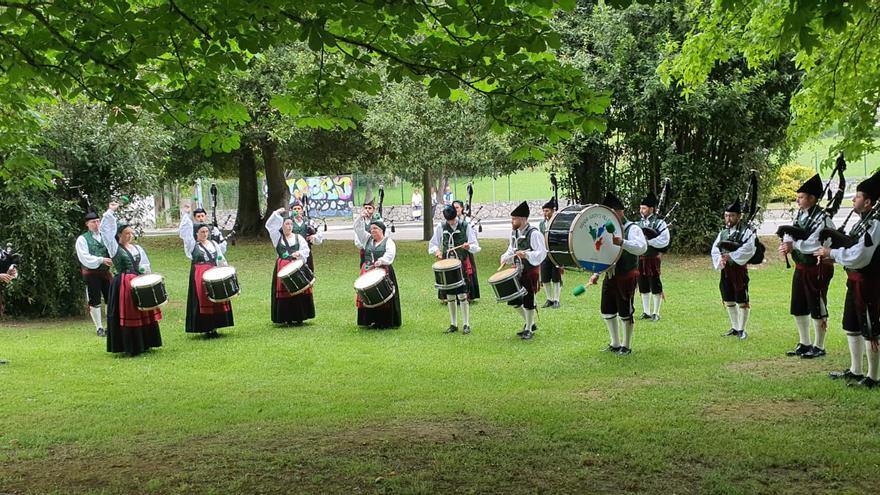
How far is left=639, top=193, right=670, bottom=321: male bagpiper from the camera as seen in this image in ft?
40.7

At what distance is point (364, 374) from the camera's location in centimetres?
954

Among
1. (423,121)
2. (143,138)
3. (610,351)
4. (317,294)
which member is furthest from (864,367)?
(423,121)

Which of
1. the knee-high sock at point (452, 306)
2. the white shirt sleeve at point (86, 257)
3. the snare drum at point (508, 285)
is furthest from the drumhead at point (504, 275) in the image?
the white shirt sleeve at point (86, 257)

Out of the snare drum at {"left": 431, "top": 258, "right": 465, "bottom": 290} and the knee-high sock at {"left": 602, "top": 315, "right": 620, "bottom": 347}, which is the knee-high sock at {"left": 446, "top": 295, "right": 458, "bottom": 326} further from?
the knee-high sock at {"left": 602, "top": 315, "right": 620, "bottom": 347}

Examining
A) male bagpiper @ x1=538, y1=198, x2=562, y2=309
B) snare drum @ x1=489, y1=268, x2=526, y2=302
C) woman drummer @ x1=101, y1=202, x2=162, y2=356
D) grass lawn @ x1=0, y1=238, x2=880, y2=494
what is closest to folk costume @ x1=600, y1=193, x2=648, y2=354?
grass lawn @ x1=0, y1=238, x2=880, y2=494

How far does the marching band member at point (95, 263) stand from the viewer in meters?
12.3

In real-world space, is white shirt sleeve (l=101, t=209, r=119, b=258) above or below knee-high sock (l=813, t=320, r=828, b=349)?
above

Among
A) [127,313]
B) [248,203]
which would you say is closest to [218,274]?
[127,313]

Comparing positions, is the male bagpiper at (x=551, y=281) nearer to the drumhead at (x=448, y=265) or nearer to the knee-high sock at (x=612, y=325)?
the drumhead at (x=448, y=265)

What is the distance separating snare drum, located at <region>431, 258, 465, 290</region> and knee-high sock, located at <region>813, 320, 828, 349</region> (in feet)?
16.1

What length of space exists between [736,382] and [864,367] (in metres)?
1.68

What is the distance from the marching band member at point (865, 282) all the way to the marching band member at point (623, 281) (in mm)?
2314

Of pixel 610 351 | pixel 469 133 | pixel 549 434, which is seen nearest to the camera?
pixel 549 434

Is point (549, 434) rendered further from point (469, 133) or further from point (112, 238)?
point (469, 133)
